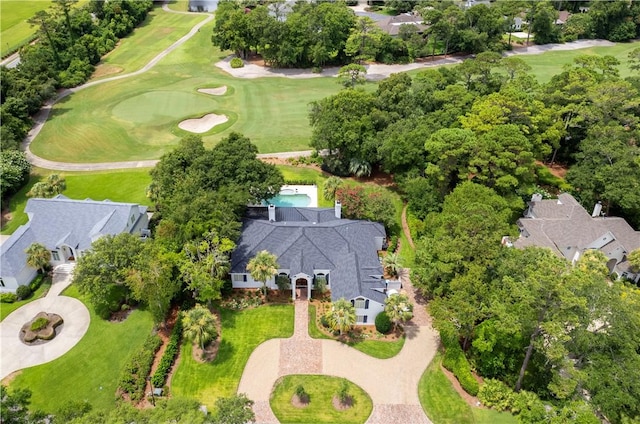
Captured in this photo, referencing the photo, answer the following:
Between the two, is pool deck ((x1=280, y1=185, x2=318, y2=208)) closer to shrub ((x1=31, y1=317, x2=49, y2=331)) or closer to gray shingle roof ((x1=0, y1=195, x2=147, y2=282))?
gray shingle roof ((x1=0, y1=195, x2=147, y2=282))

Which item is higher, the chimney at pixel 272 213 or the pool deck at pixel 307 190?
the chimney at pixel 272 213

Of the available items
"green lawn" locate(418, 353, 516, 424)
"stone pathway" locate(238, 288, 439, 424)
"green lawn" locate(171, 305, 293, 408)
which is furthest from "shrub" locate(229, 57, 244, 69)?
"green lawn" locate(418, 353, 516, 424)

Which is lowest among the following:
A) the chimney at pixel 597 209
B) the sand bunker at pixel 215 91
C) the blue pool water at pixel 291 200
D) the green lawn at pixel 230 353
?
the green lawn at pixel 230 353

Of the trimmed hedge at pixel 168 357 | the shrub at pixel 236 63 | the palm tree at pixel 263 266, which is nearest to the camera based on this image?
the trimmed hedge at pixel 168 357

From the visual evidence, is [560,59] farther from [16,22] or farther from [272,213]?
[16,22]

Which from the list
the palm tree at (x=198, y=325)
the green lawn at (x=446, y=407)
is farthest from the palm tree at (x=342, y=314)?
the palm tree at (x=198, y=325)

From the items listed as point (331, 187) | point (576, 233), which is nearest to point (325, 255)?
point (331, 187)

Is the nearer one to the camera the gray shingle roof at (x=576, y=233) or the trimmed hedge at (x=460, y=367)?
the trimmed hedge at (x=460, y=367)

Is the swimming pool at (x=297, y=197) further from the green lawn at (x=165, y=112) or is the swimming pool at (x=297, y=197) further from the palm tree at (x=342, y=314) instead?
the palm tree at (x=342, y=314)
